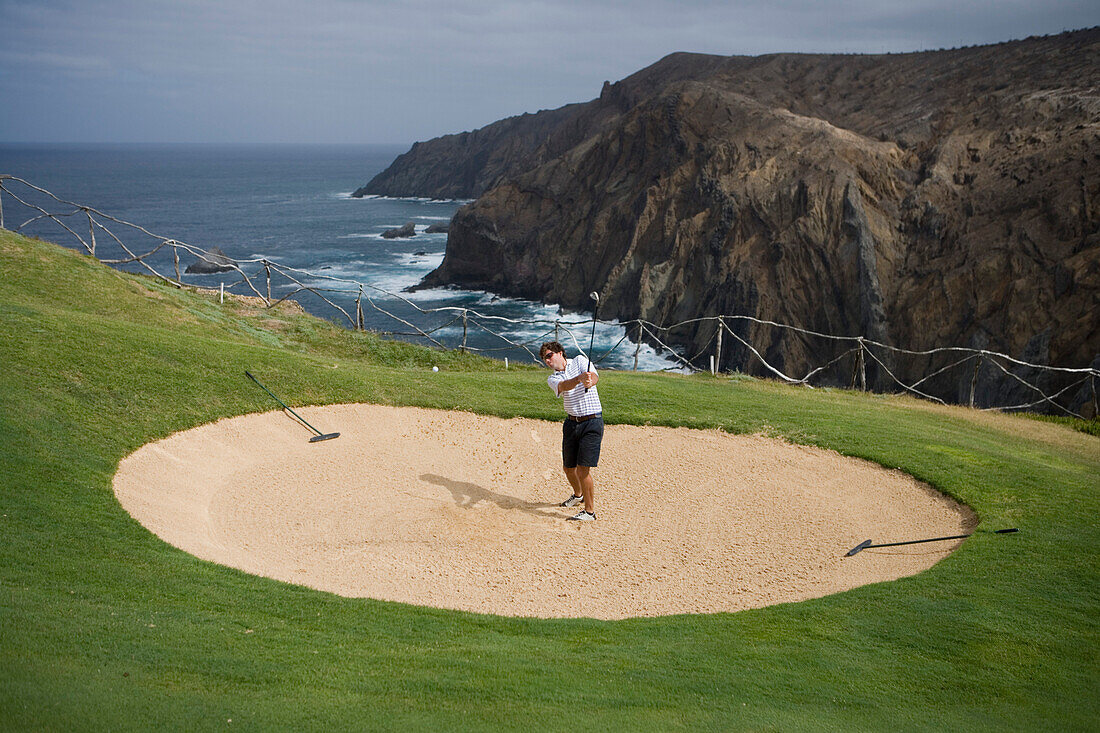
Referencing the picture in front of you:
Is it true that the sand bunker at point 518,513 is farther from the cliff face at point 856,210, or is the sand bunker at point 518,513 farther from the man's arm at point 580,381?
the cliff face at point 856,210

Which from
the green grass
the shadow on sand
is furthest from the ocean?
the green grass

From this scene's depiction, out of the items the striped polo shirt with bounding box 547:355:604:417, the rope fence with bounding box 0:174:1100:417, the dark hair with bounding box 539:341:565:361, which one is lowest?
the rope fence with bounding box 0:174:1100:417

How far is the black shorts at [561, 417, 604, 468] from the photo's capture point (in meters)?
10.3

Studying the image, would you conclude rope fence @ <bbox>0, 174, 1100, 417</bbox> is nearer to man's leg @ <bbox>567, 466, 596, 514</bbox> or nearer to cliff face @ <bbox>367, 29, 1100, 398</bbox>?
cliff face @ <bbox>367, 29, 1100, 398</bbox>

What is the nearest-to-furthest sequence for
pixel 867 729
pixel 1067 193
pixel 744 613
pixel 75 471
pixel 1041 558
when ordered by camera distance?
pixel 867 729 < pixel 744 613 < pixel 1041 558 < pixel 75 471 < pixel 1067 193

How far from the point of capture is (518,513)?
11180 mm

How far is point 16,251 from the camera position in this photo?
18344 millimetres

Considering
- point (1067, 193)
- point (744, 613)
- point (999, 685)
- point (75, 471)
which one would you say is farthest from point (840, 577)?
point (1067, 193)

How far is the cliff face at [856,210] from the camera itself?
39375 millimetres

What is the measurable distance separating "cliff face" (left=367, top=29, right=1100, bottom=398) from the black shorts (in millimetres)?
32336

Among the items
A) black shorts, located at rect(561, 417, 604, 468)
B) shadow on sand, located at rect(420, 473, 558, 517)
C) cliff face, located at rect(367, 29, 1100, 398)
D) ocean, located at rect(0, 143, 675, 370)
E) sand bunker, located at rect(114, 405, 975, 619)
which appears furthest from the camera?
ocean, located at rect(0, 143, 675, 370)

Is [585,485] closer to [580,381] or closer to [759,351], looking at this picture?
[580,381]

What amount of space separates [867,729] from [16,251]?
20.0 m

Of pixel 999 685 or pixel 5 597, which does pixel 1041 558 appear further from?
pixel 5 597
